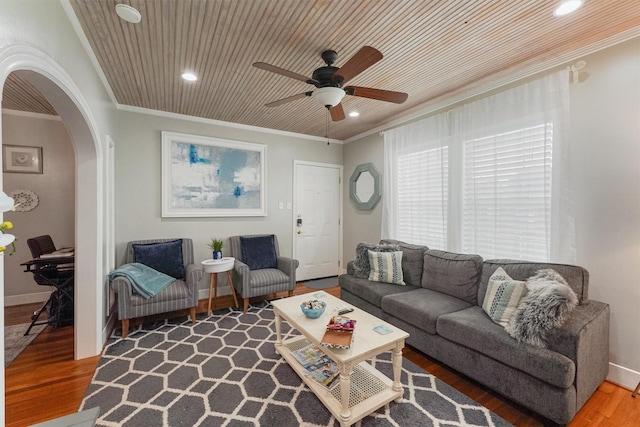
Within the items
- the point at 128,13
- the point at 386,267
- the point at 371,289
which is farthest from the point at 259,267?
the point at 128,13

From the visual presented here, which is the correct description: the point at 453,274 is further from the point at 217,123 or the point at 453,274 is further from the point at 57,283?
the point at 57,283

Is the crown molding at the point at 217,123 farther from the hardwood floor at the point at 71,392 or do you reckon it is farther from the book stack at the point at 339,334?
the book stack at the point at 339,334

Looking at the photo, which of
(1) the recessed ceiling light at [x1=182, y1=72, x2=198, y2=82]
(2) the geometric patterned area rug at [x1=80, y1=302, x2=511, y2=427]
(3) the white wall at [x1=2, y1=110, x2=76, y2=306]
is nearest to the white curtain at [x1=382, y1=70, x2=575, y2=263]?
(2) the geometric patterned area rug at [x1=80, y1=302, x2=511, y2=427]

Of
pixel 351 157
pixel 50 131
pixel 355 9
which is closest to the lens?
pixel 355 9

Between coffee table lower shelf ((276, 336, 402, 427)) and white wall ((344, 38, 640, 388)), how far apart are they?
70.8 inches

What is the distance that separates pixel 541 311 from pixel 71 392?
3.28 meters

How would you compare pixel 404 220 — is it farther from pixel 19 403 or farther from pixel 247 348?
pixel 19 403

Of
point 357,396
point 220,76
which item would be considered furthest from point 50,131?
point 357,396

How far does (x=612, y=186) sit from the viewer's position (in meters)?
2.07

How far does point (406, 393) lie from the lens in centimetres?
193

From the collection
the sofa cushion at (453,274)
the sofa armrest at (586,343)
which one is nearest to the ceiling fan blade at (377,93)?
the sofa cushion at (453,274)

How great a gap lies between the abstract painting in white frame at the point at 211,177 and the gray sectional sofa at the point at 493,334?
89.8 inches

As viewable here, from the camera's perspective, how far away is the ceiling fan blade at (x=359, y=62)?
1.71 metres

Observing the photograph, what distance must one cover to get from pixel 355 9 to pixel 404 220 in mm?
2637
